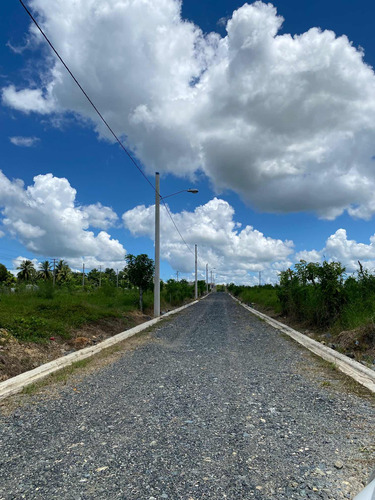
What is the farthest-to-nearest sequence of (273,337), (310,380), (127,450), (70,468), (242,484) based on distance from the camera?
(273,337) < (310,380) < (127,450) < (70,468) < (242,484)

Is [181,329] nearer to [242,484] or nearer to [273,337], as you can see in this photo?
[273,337]

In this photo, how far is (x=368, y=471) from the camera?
297cm

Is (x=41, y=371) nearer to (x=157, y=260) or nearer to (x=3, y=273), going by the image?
(x=157, y=260)

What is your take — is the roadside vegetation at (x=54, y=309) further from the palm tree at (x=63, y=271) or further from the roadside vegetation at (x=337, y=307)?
the palm tree at (x=63, y=271)

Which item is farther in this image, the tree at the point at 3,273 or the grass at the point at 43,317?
the tree at the point at 3,273

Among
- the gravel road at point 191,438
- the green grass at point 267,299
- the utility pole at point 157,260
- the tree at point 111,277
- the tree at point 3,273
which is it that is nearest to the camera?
the gravel road at point 191,438

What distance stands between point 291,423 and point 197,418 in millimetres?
1087

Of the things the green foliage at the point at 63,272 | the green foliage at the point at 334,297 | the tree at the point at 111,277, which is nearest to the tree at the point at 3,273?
the green foliage at the point at 63,272

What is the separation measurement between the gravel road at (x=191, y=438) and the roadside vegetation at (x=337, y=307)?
110 inches

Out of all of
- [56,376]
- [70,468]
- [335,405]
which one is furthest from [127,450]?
[56,376]

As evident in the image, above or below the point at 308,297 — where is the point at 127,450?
below

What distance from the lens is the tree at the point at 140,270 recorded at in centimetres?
2003

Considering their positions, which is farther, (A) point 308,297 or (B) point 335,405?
(A) point 308,297

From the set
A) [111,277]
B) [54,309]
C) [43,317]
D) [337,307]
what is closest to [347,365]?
[337,307]
